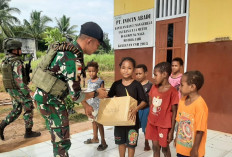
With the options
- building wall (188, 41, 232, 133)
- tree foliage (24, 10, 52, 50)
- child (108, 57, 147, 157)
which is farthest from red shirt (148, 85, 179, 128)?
tree foliage (24, 10, 52, 50)

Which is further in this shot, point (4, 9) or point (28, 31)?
point (28, 31)

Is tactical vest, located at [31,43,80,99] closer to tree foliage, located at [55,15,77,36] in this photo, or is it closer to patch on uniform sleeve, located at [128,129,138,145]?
patch on uniform sleeve, located at [128,129,138,145]

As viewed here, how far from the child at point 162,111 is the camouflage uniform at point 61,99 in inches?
40.8

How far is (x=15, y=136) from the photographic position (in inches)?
173

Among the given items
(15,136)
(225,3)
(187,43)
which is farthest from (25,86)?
(225,3)

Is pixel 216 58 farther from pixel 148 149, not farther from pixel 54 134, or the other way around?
pixel 54 134

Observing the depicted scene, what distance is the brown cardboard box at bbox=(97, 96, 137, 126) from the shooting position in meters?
2.22

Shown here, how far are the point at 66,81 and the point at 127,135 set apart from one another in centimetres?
110

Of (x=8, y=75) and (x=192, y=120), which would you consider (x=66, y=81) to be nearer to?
(x=192, y=120)

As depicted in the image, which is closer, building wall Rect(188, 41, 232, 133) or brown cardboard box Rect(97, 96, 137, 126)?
brown cardboard box Rect(97, 96, 137, 126)

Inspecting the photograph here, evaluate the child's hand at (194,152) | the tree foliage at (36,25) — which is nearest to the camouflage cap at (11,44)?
the child's hand at (194,152)

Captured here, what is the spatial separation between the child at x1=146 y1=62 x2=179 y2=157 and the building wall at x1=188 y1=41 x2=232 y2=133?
2.18 meters

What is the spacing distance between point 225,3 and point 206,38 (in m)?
0.75

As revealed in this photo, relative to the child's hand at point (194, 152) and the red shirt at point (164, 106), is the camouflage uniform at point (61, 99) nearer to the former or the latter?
the red shirt at point (164, 106)
